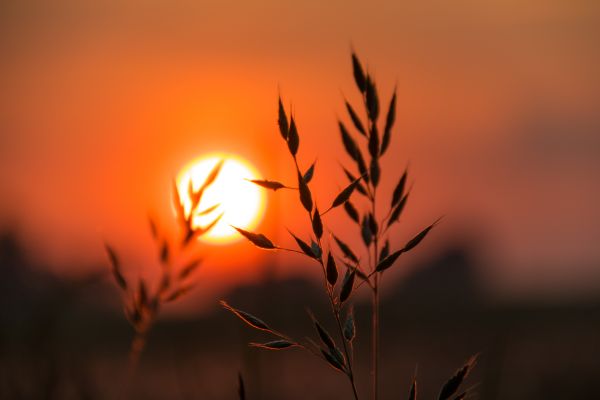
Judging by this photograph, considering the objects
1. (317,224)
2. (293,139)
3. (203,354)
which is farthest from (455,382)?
(203,354)

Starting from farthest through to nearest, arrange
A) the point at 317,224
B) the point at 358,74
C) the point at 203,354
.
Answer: the point at 203,354, the point at 358,74, the point at 317,224

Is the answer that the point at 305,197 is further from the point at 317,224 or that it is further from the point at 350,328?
the point at 350,328

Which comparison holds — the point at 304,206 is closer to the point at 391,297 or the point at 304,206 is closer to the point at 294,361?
the point at 391,297

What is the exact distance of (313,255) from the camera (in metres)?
0.89

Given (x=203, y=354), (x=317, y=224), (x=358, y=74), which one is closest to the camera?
(x=317, y=224)

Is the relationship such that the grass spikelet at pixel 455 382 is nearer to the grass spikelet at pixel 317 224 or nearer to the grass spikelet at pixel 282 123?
the grass spikelet at pixel 317 224

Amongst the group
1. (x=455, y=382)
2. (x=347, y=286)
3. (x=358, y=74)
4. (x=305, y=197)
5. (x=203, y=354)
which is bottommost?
(x=203, y=354)

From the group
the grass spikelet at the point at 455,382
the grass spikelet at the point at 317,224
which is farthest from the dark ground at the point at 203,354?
the grass spikelet at the point at 317,224

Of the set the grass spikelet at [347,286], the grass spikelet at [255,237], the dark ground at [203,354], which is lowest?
the dark ground at [203,354]

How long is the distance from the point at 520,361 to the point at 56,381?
4.64 meters

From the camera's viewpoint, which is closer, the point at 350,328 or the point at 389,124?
the point at 350,328

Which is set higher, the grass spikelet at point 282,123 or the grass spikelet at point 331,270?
the grass spikelet at point 282,123

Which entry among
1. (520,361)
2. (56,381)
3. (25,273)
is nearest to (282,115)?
(56,381)

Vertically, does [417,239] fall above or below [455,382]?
above
